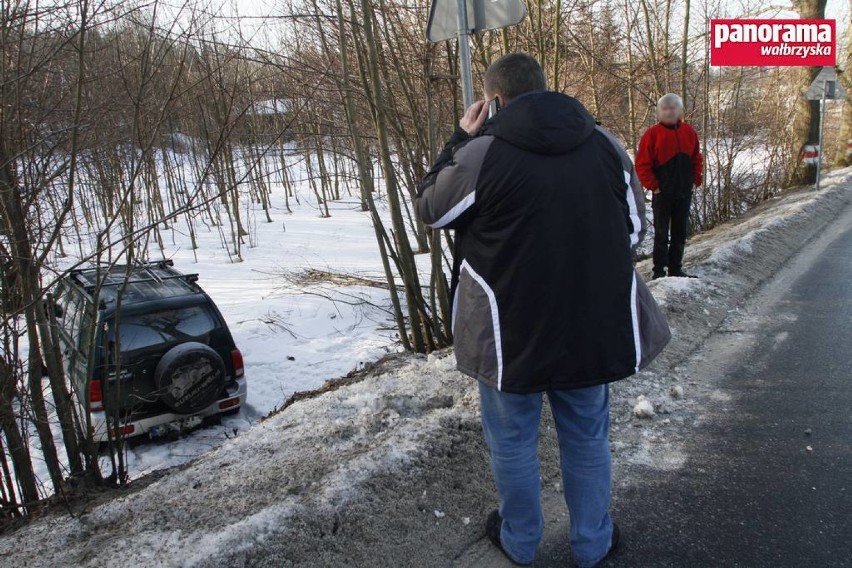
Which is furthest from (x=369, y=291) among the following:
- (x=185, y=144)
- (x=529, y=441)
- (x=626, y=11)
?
(x=185, y=144)

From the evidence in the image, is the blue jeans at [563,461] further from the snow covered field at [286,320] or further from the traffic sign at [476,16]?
the snow covered field at [286,320]

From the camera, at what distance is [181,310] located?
7.28m

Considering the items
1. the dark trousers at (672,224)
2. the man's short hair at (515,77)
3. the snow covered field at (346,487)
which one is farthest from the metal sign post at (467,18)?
the dark trousers at (672,224)

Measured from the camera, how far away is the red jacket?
245 inches

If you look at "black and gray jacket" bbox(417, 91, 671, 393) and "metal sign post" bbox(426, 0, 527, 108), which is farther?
"metal sign post" bbox(426, 0, 527, 108)

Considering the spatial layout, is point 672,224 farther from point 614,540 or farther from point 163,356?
point 163,356

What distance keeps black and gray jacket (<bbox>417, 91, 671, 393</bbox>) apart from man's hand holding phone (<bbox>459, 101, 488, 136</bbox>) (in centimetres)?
13

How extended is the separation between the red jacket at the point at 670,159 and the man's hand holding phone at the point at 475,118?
4.59 meters

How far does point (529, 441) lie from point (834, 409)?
98.5 inches

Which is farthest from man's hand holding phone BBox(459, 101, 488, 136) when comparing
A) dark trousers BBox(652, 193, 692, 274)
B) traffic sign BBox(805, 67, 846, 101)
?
traffic sign BBox(805, 67, 846, 101)

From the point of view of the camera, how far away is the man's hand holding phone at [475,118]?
2189 millimetres

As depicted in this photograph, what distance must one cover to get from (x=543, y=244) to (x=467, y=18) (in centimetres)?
229

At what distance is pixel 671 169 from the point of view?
6277mm

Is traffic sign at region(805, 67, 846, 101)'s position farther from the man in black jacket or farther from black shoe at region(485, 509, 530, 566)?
black shoe at region(485, 509, 530, 566)
